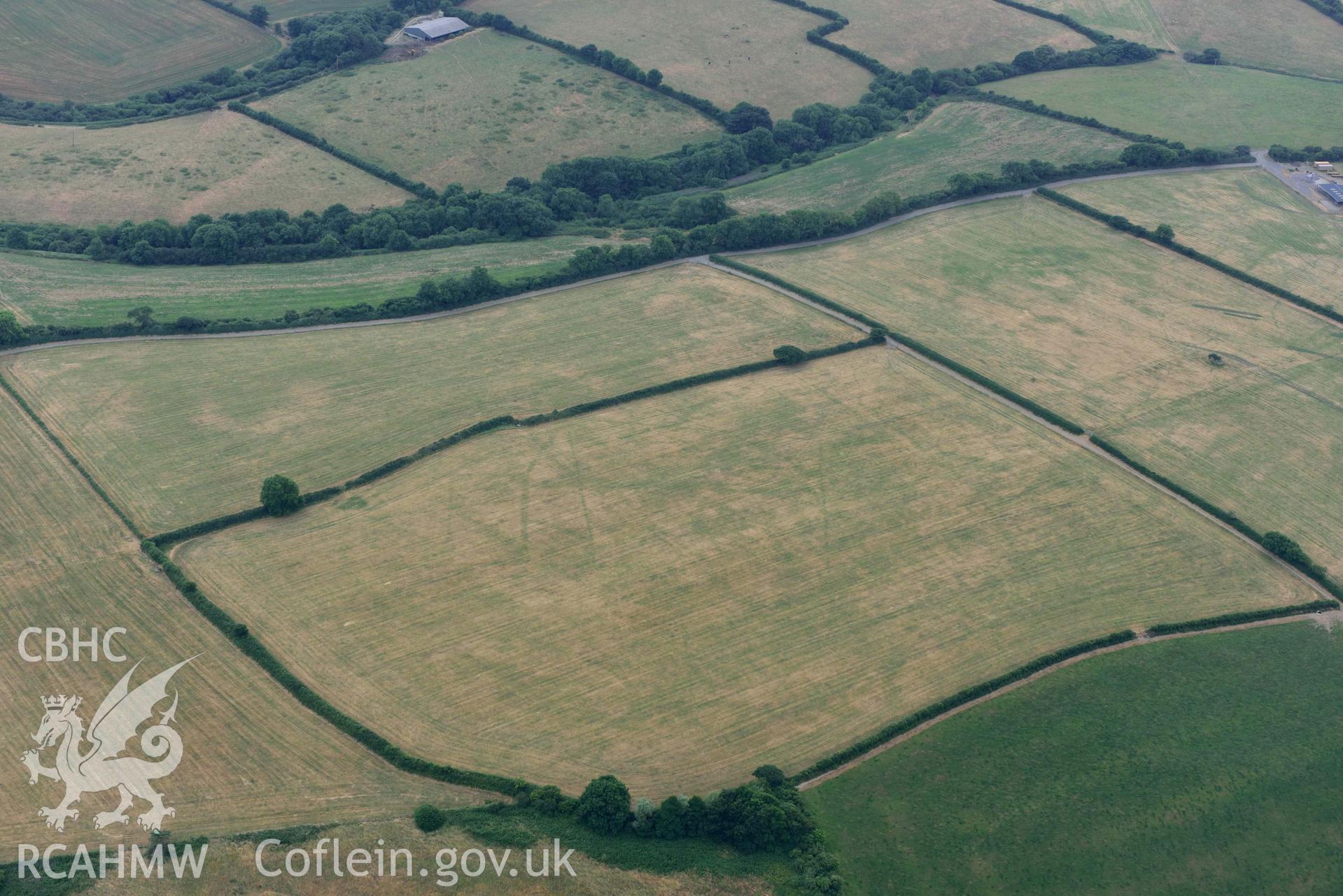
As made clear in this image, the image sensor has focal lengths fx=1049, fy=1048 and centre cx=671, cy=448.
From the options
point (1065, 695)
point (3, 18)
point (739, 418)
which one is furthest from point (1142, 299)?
point (3, 18)

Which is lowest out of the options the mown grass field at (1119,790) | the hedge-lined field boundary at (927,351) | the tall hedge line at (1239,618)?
the mown grass field at (1119,790)

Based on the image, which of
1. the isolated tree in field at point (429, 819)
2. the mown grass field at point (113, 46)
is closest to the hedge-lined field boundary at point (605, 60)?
the mown grass field at point (113, 46)

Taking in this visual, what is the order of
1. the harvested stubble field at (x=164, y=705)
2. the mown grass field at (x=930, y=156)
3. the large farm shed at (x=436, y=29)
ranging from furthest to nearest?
the large farm shed at (x=436, y=29) < the mown grass field at (x=930, y=156) < the harvested stubble field at (x=164, y=705)

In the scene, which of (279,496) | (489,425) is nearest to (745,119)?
(489,425)

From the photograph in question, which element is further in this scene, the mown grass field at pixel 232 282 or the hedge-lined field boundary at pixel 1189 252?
the hedge-lined field boundary at pixel 1189 252

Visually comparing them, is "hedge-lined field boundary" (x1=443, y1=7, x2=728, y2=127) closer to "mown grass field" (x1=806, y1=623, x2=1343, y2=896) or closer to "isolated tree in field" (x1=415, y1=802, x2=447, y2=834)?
"mown grass field" (x1=806, y1=623, x2=1343, y2=896)

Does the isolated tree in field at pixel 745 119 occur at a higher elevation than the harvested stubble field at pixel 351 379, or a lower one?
higher

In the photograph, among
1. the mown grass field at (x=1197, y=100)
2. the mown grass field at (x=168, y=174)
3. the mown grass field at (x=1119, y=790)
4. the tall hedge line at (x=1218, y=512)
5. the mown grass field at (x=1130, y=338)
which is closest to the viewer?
the mown grass field at (x=1119, y=790)

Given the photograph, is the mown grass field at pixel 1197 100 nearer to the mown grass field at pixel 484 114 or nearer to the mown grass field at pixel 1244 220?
the mown grass field at pixel 1244 220
